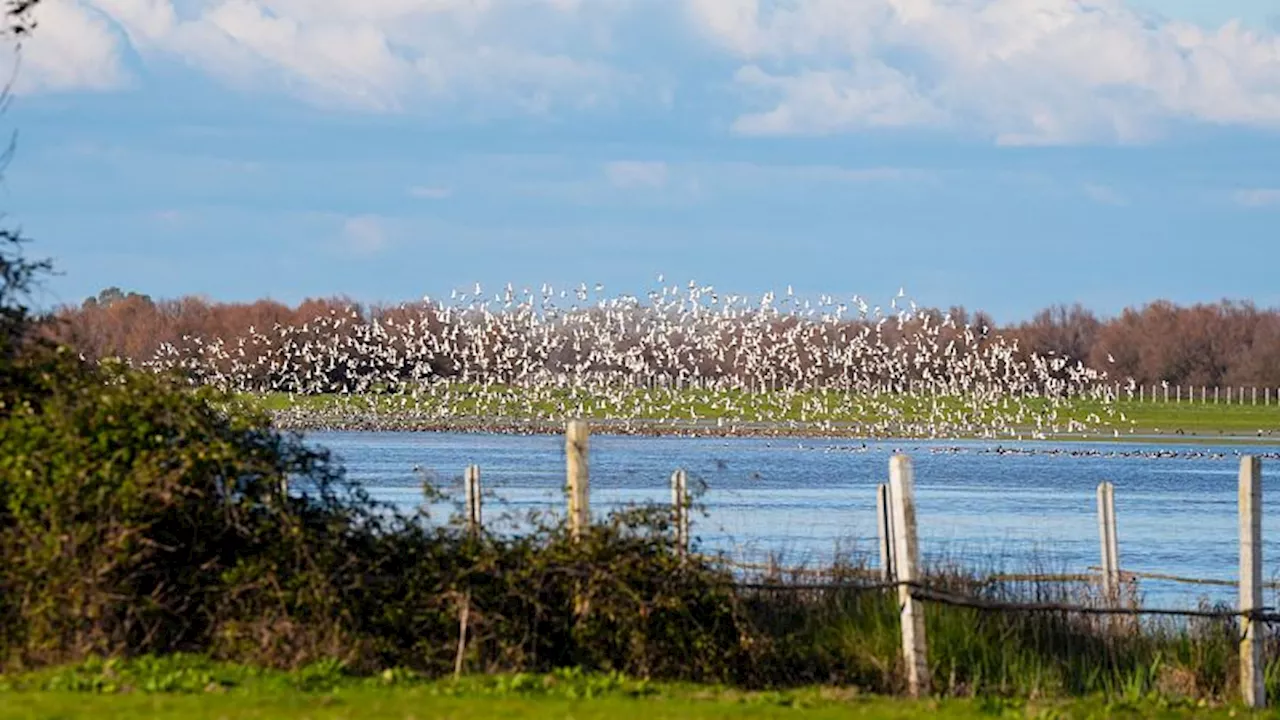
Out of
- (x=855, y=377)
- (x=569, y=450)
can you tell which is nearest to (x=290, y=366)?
(x=855, y=377)

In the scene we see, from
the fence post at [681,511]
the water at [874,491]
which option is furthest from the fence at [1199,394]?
the fence post at [681,511]

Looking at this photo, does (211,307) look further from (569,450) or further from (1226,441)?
(569,450)

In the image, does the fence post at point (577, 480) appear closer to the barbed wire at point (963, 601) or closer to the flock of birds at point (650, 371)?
the barbed wire at point (963, 601)

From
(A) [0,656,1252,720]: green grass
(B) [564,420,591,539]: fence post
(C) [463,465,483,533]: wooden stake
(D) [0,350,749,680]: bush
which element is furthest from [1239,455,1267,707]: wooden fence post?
(C) [463,465,483,533]: wooden stake

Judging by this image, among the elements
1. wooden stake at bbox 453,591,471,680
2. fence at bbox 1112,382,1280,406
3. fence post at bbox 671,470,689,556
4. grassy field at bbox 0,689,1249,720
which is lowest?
grassy field at bbox 0,689,1249,720

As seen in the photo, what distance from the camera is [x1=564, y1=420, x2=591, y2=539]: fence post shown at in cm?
1869

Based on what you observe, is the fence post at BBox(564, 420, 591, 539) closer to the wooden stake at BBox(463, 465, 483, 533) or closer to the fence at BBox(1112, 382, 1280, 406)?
the wooden stake at BBox(463, 465, 483, 533)

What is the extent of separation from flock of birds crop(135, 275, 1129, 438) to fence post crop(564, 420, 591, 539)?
8922 centimetres

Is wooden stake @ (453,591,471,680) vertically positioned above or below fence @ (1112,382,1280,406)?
below

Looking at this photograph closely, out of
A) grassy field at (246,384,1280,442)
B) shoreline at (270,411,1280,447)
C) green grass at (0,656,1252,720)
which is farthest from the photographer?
grassy field at (246,384,1280,442)

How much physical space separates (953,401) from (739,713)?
116 m

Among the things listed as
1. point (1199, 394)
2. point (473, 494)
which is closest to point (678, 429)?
point (1199, 394)

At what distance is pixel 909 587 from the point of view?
1866cm

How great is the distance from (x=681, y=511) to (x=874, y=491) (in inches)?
1632
